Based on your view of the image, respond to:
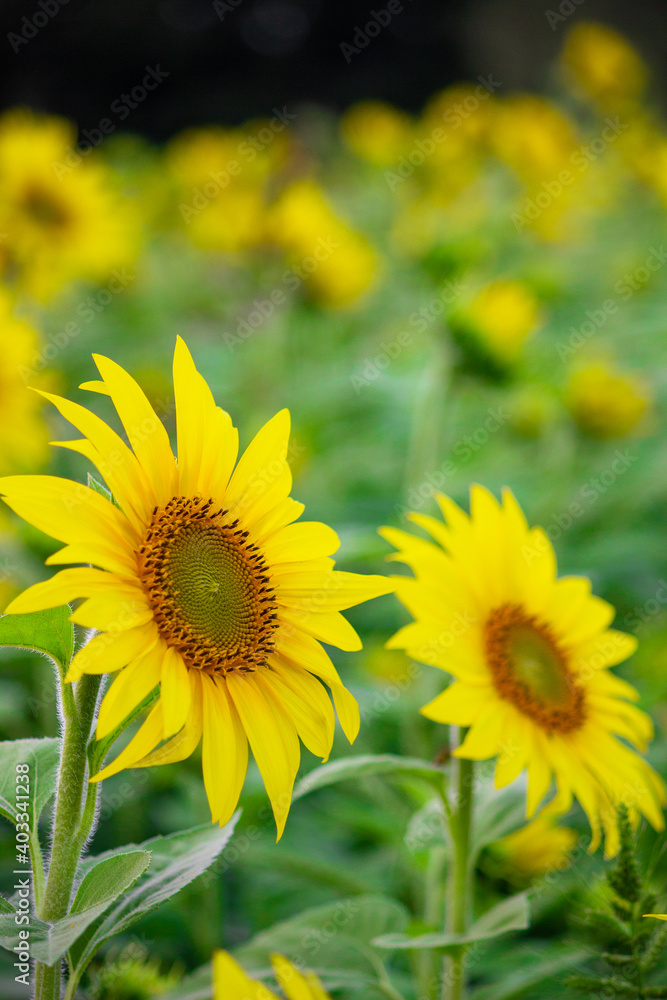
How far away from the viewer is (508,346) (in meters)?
1.81

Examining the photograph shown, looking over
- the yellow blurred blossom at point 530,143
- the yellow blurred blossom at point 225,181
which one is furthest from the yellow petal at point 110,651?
Result: the yellow blurred blossom at point 530,143

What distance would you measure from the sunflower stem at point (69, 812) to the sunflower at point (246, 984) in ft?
0.42

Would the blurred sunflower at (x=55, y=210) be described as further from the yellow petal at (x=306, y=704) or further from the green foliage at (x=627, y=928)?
the green foliage at (x=627, y=928)

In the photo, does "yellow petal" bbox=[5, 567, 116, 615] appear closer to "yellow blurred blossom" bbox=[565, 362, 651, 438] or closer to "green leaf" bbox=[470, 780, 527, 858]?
"green leaf" bbox=[470, 780, 527, 858]

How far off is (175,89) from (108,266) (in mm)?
4814

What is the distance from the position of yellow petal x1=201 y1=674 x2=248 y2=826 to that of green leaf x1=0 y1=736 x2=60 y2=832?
15 cm

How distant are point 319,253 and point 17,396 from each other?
113cm

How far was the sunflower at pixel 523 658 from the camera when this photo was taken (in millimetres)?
850

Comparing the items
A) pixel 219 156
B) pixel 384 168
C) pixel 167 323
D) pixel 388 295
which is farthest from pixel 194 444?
pixel 384 168

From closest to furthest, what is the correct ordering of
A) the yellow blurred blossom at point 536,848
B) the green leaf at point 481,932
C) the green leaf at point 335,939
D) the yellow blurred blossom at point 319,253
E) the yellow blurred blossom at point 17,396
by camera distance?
the green leaf at point 481,932 → the green leaf at point 335,939 → the yellow blurred blossom at point 536,848 → the yellow blurred blossom at point 17,396 → the yellow blurred blossom at point 319,253

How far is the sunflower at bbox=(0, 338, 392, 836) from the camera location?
64cm

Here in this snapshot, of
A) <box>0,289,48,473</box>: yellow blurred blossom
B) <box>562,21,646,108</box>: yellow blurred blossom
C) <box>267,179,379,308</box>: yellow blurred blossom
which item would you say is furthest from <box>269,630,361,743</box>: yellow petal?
<box>562,21,646,108</box>: yellow blurred blossom

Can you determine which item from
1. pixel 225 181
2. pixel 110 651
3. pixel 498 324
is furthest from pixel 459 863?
pixel 225 181

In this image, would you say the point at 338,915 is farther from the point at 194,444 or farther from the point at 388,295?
the point at 388,295
